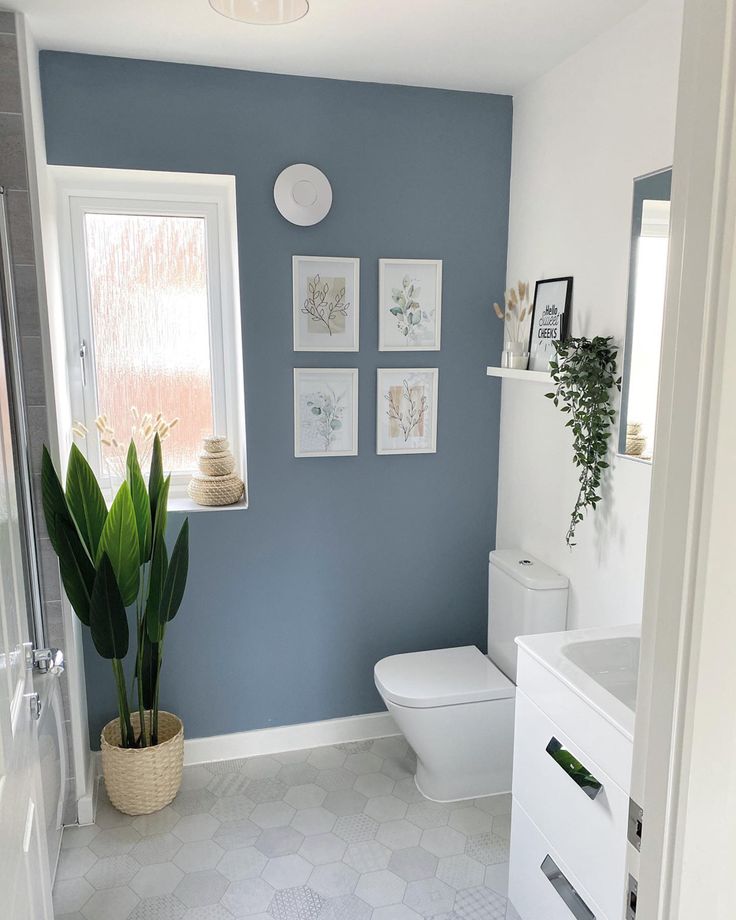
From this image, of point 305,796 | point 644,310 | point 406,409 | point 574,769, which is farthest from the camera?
point 406,409

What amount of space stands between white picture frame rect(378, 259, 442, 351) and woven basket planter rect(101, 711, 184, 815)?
1579 millimetres

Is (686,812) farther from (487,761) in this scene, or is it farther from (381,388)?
(381,388)

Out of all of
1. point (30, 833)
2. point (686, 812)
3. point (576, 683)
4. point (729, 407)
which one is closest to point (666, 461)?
point (729, 407)

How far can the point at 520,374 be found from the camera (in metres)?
2.43

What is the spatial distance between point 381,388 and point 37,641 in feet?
4.63

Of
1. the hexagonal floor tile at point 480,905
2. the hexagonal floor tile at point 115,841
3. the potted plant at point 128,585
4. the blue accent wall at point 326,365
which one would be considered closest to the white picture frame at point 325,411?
the blue accent wall at point 326,365

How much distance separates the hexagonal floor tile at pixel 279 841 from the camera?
89.2 inches

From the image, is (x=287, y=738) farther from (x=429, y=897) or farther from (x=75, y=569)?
(x=75, y=569)

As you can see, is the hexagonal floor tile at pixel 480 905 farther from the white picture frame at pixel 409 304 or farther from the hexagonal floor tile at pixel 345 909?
the white picture frame at pixel 409 304

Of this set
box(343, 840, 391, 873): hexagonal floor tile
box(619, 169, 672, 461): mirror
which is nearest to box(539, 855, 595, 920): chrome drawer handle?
box(343, 840, 391, 873): hexagonal floor tile

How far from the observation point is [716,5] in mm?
663

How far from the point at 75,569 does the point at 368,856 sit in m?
1.25

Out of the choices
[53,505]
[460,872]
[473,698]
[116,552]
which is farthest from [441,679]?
[53,505]

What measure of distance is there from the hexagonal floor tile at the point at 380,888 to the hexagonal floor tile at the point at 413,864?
27 mm
